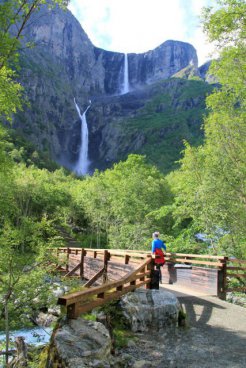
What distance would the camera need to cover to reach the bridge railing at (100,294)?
676 cm

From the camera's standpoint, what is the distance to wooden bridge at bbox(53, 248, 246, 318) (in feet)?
24.5

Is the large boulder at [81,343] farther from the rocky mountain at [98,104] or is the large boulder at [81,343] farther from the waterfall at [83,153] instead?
the waterfall at [83,153]

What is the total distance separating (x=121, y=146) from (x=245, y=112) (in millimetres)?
129367

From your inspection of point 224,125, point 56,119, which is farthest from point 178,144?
point 224,125

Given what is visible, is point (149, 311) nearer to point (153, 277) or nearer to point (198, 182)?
point (153, 277)

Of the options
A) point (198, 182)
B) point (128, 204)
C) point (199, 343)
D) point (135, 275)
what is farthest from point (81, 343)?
point (128, 204)

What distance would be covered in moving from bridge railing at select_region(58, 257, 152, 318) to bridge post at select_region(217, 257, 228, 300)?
120 inches

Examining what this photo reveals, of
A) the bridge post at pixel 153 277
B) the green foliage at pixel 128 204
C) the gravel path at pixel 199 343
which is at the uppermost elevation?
the green foliage at pixel 128 204

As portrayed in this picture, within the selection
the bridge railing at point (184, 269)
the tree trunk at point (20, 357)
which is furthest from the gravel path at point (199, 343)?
the tree trunk at point (20, 357)

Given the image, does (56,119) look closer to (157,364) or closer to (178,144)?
(178,144)

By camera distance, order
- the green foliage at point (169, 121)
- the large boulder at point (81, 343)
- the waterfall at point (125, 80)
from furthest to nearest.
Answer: the waterfall at point (125, 80) < the green foliage at point (169, 121) < the large boulder at point (81, 343)

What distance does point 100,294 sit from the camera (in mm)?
8062

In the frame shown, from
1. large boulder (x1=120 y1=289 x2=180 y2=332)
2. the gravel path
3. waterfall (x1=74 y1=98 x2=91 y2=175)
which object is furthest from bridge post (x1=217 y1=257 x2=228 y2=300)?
waterfall (x1=74 y1=98 x2=91 y2=175)

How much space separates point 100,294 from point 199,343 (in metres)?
2.55
